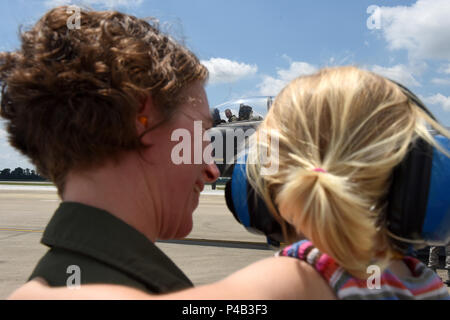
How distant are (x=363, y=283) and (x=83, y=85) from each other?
1038 mm

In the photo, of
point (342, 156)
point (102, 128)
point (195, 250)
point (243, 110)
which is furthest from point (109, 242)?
point (243, 110)

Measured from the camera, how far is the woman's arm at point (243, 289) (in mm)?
939

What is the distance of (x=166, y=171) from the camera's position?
1.45 metres

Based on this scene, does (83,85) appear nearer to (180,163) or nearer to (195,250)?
(180,163)

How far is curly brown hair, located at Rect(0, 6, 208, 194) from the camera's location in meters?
1.22

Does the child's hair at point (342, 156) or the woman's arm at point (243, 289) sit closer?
the woman's arm at point (243, 289)

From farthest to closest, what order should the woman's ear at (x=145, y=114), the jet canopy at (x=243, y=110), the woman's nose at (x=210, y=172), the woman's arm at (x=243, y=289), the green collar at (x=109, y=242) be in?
the jet canopy at (x=243, y=110), the woman's nose at (x=210, y=172), the woman's ear at (x=145, y=114), the green collar at (x=109, y=242), the woman's arm at (x=243, y=289)

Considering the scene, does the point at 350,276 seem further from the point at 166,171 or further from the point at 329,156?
the point at 166,171

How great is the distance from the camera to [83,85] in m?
1.21

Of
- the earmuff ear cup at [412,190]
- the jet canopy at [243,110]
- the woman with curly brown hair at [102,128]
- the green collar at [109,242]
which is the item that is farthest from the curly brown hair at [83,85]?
the jet canopy at [243,110]

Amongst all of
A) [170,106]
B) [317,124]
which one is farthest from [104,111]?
[317,124]

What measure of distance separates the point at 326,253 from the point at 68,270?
29.1 inches

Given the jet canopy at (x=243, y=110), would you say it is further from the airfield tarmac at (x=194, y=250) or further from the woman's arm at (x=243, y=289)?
the woman's arm at (x=243, y=289)

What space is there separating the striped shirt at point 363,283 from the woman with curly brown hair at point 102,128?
41 centimetres
